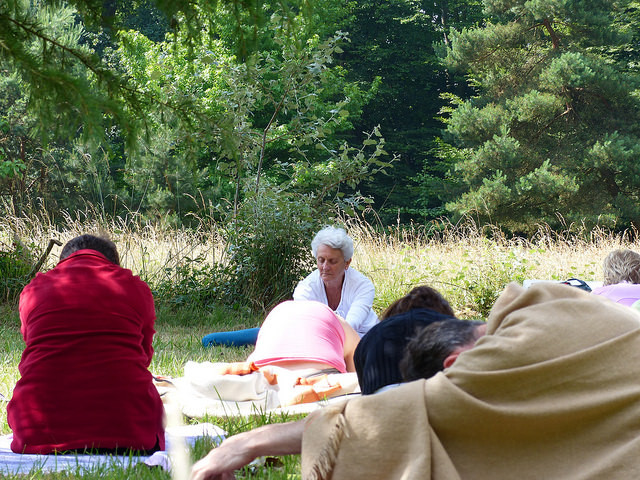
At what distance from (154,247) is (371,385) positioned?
7382 millimetres

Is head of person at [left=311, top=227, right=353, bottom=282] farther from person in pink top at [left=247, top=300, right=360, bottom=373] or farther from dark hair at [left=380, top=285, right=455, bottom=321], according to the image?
dark hair at [left=380, top=285, right=455, bottom=321]

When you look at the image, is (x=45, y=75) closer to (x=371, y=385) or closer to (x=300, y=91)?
(x=371, y=385)

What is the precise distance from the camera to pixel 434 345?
2.01m

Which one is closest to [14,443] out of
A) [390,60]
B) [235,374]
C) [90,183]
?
[235,374]

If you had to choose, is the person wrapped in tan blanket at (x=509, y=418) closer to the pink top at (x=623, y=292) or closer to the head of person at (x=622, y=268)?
the pink top at (x=623, y=292)

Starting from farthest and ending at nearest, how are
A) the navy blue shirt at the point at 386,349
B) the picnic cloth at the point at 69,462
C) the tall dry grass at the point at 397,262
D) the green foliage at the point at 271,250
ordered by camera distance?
the tall dry grass at the point at 397,262
the green foliage at the point at 271,250
the picnic cloth at the point at 69,462
the navy blue shirt at the point at 386,349

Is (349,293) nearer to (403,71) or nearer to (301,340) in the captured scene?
(301,340)

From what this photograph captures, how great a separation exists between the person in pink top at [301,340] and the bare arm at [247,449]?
100.0 inches

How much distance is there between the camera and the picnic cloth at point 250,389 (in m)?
3.95

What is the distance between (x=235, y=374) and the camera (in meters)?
4.35

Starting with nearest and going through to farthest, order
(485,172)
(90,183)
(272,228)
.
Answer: (272,228) < (90,183) < (485,172)

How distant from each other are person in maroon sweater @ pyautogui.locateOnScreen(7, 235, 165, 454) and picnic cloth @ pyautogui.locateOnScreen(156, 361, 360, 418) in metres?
0.89

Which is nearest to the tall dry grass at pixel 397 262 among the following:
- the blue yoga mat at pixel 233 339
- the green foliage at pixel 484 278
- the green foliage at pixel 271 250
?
the green foliage at pixel 484 278

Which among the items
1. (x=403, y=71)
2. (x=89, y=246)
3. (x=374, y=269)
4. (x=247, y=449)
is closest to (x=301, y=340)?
(x=89, y=246)
